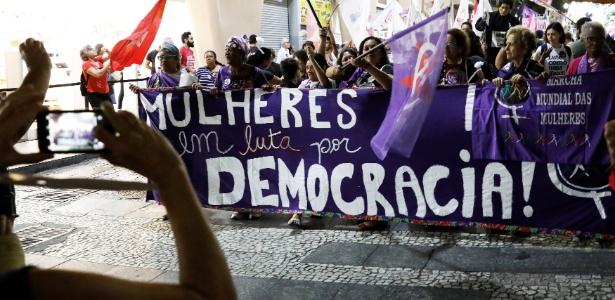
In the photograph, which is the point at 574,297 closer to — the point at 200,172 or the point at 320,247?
the point at 320,247

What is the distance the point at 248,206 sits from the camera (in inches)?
272

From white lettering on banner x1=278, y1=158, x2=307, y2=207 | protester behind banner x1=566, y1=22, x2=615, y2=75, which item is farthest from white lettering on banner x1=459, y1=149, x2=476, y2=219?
protester behind banner x1=566, y1=22, x2=615, y2=75

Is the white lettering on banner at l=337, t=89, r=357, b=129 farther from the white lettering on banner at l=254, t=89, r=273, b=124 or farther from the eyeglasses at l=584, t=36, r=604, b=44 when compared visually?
the eyeglasses at l=584, t=36, r=604, b=44

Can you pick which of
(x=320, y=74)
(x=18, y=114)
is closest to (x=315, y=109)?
(x=320, y=74)

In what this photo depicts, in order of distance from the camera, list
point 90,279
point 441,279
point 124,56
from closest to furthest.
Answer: point 90,279
point 441,279
point 124,56

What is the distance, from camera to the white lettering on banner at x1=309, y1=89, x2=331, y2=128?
21.1 feet

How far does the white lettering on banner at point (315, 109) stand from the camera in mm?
6418

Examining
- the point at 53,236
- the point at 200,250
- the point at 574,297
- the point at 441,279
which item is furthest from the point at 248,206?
the point at 200,250

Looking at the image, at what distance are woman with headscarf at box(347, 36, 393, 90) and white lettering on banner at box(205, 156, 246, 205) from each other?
1472 mm

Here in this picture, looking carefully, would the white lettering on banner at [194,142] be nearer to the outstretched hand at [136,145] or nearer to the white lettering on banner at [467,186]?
the white lettering on banner at [467,186]

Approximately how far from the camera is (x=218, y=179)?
701 centimetres

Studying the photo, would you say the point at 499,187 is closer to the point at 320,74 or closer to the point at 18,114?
the point at 320,74

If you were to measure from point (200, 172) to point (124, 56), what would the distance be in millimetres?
2052

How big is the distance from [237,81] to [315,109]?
3.52ft
